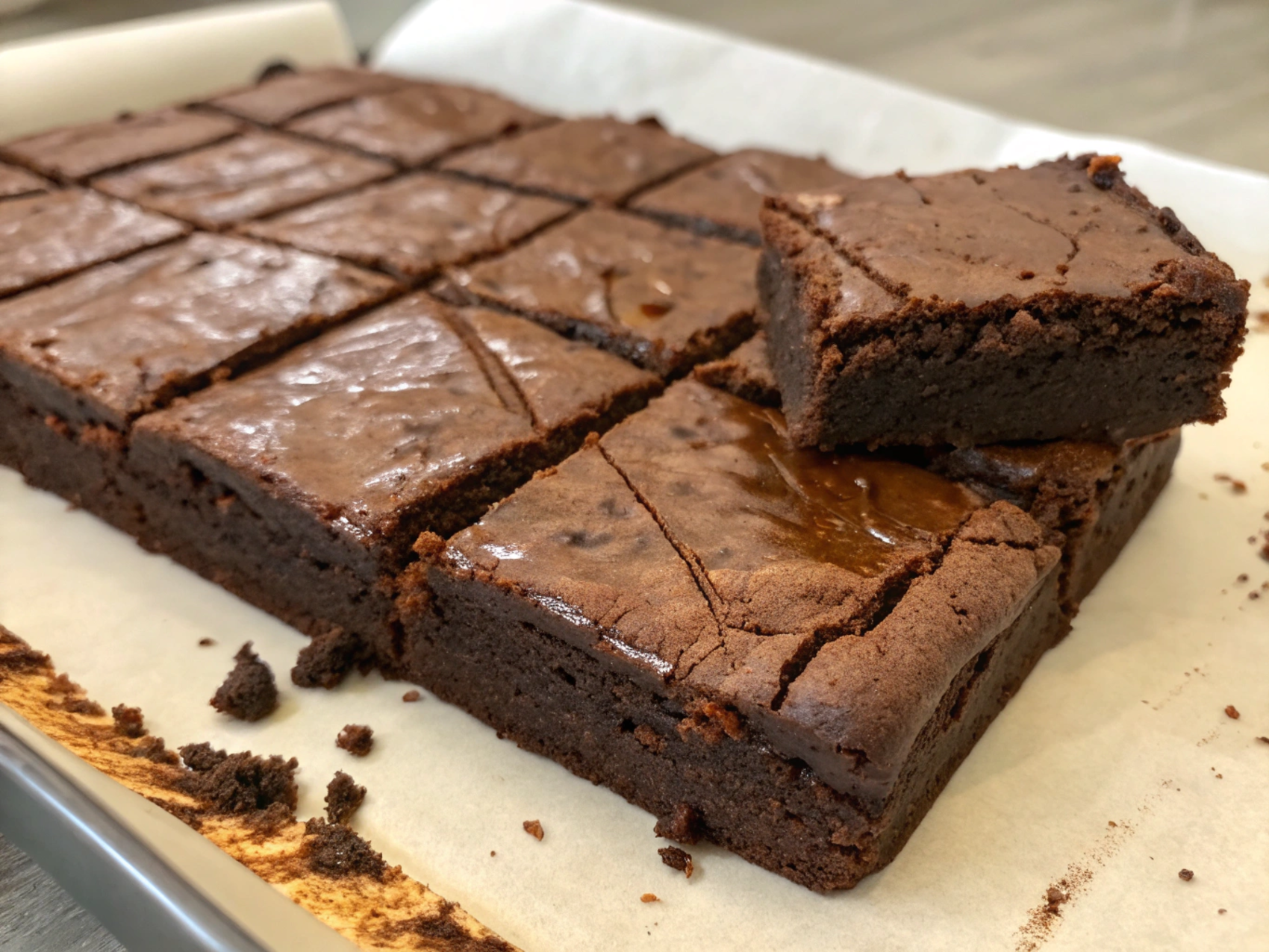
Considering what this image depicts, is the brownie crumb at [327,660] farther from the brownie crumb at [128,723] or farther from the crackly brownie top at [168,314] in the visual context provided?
the crackly brownie top at [168,314]

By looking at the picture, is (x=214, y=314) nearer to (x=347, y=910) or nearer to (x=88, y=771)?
(x=88, y=771)

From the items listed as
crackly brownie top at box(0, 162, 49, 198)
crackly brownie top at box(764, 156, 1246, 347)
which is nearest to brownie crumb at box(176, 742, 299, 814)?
crackly brownie top at box(764, 156, 1246, 347)

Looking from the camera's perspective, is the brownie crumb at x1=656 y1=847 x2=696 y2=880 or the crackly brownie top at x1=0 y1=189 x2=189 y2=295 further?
the crackly brownie top at x1=0 y1=189 x2=189 y2=295

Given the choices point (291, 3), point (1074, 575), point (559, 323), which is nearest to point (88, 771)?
point (559, 323)

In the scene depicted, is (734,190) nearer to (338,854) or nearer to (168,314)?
(168,314)

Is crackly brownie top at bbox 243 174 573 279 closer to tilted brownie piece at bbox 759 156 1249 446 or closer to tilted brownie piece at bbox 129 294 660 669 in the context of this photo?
tilted brownie piece at bbox 129 294 660 669
